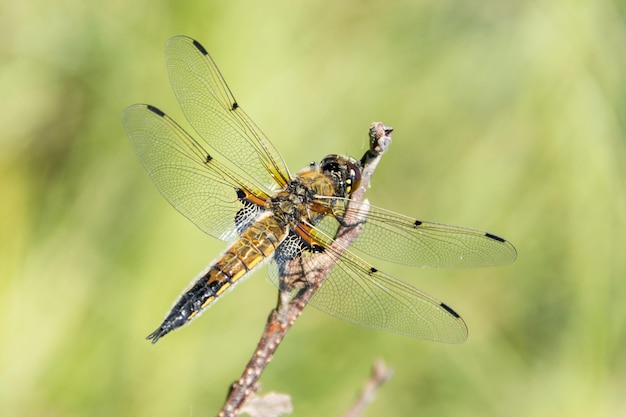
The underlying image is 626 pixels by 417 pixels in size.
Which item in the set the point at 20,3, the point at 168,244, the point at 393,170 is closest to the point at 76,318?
the point at 168,244

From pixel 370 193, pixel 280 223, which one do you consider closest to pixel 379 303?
pixel 280 223

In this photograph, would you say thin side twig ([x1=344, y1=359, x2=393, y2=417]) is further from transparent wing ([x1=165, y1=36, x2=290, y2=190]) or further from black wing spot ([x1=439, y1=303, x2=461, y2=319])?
transparent wing ([x1=165, y1=36, x2=290, y2=190])

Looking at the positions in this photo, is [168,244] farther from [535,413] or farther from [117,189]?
[535,413]

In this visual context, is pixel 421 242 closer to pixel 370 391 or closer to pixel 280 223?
pixel 280 223

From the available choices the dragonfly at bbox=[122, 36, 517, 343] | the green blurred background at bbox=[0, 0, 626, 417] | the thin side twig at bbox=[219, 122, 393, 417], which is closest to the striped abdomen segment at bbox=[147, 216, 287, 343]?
the dragonfly at bbox=[122, 36, 517, 343]

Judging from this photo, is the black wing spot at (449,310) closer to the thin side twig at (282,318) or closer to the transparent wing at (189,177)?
the thin side twig at (282,318)

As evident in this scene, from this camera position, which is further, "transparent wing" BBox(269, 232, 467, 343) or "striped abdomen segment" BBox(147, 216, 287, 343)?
"transparent wing" BBox(269, 232, 467, 343)
